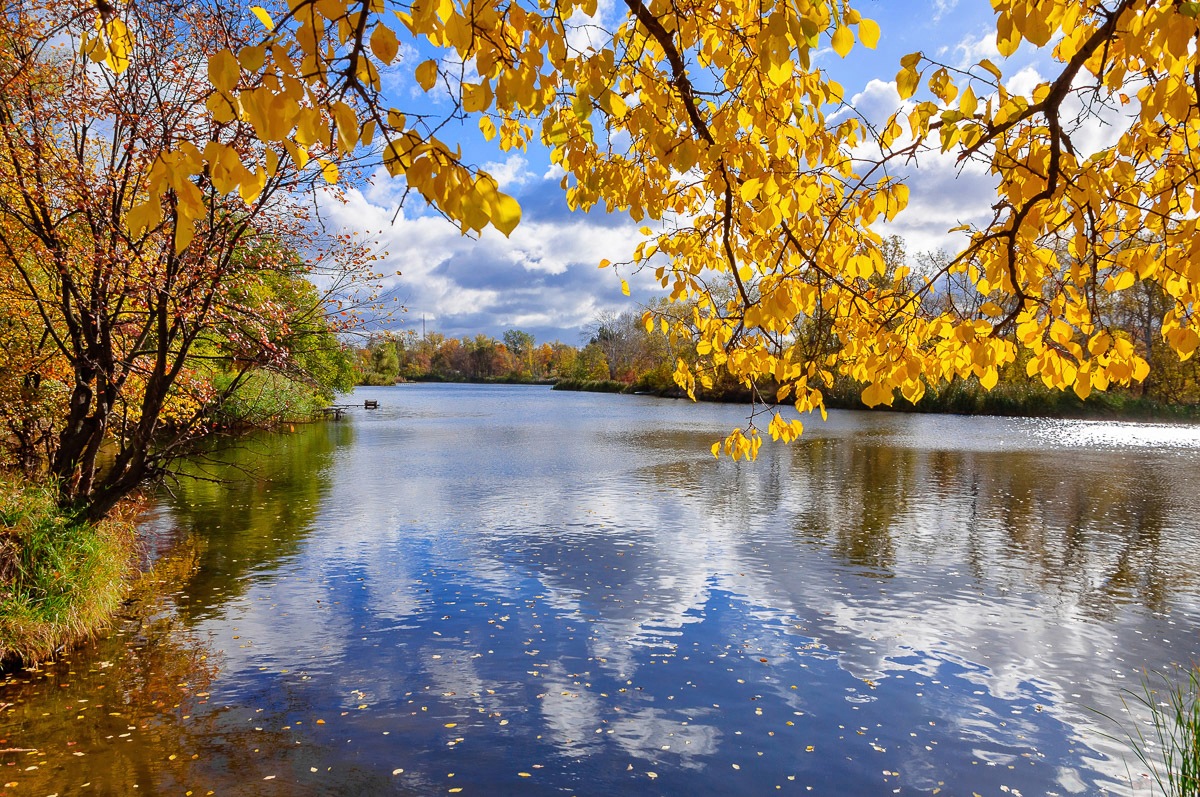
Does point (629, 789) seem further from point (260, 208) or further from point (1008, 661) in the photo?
point (260, 208)

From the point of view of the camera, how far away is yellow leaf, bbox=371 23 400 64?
1737 mm

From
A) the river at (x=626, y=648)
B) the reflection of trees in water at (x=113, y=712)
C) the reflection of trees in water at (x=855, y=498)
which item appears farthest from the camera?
the reflection of trees in water at (x=855, y=498)

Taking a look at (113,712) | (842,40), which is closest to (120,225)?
(113,712)

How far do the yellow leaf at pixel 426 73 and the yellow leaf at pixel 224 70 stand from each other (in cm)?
56

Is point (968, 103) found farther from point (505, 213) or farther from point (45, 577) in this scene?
point (45, 577)

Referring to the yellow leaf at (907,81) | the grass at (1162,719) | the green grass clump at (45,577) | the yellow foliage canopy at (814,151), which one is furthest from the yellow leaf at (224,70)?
the green grass clump at (45,577)

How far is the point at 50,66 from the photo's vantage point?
741 centimetres

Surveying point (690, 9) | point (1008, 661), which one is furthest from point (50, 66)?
point (1008, 661)

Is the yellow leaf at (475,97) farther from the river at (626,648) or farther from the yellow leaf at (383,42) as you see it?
the river at (626,648)

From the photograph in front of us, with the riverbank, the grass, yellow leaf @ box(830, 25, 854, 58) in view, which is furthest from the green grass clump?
the riverbank

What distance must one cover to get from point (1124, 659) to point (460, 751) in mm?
6552

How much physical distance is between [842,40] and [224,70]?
78.2 inches

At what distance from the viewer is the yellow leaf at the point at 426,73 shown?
1916 mm

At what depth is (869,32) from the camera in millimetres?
2324
